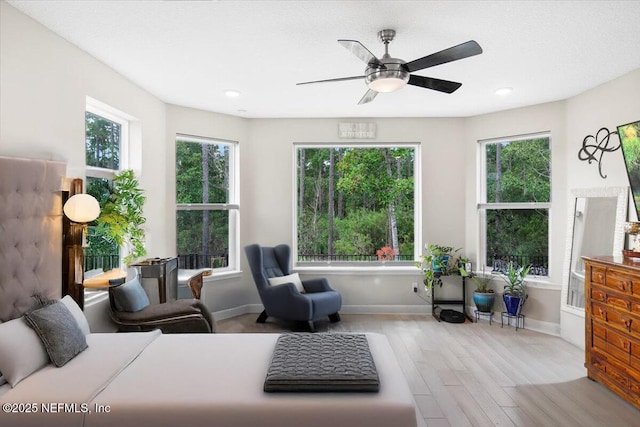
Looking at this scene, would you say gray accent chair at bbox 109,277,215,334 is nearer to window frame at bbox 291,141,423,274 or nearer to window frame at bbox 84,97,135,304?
window frame at bbox 84,97,135,304

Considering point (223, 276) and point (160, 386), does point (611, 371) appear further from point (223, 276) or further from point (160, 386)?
point (223, 276)

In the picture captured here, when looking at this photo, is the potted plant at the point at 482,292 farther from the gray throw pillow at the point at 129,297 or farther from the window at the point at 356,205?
the gray throw pillow at the point at 129,297

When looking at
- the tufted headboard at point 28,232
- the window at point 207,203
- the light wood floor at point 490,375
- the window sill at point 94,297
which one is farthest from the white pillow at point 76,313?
the window at point 207,203

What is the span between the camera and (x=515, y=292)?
4.66 meters

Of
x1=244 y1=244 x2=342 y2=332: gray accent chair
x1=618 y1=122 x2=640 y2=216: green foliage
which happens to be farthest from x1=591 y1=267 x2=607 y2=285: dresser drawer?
x1=244 y1=244 x2=342 y2=332: gray accent chair

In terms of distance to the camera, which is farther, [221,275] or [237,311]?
[237,311]

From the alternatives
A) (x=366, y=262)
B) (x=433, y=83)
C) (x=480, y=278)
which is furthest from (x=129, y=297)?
(x=480, y=278)

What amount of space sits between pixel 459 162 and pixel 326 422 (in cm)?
438

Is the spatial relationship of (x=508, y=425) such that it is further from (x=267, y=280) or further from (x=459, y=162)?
(x=459, y=162)

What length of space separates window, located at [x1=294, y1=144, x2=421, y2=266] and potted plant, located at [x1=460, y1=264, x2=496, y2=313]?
841 millimetres

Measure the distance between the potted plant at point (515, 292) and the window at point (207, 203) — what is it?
3504 mm

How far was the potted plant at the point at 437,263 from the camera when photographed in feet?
16.6

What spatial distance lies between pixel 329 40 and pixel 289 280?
116 inches

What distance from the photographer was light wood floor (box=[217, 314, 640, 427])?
266 centimetres
